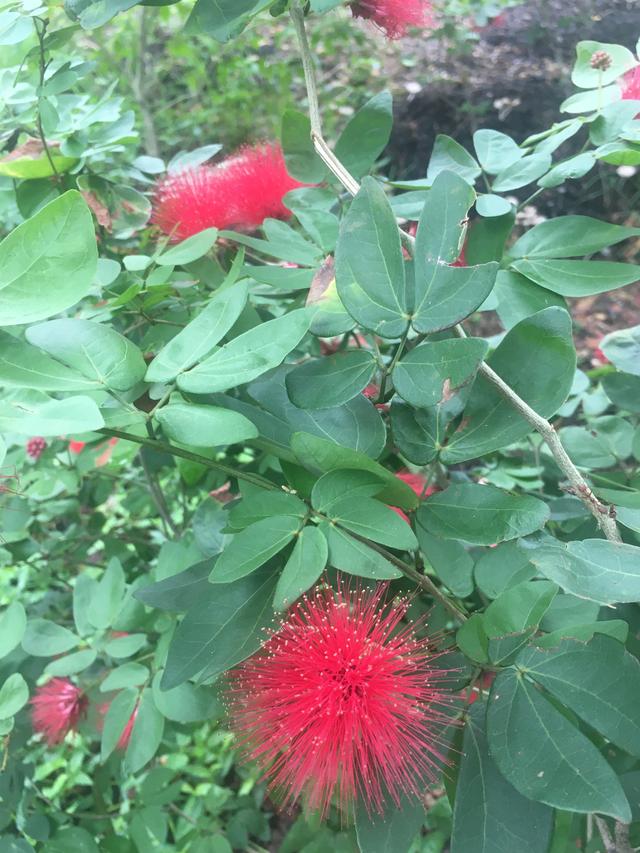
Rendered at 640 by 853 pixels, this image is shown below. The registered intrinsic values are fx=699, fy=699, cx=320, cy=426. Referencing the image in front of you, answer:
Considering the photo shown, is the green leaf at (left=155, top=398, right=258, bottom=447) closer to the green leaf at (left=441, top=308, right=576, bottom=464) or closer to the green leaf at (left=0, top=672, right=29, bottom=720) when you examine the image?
the green leaf at (left=441, top=308, right=576, bottom=464)

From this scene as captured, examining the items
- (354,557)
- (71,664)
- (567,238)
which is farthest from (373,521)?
(71,664)

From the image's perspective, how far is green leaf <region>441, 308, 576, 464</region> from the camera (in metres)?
0.50

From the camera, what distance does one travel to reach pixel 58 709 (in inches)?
36.1

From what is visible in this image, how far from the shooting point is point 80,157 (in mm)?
801

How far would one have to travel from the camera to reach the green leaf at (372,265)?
47 centimetres

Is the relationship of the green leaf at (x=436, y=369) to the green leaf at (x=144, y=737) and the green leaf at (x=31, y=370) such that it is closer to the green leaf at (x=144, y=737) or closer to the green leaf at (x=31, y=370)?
the green leaf at (x=31, y=370)

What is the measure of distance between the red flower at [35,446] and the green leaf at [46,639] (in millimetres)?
420

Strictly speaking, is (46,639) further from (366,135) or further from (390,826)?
(366,135)

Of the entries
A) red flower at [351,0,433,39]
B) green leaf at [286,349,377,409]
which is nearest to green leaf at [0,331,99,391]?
green leaf at [286,349,377,409]

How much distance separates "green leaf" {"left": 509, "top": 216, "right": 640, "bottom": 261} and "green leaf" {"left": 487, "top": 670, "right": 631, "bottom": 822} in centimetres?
38

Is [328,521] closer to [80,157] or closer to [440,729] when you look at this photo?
[440,729]

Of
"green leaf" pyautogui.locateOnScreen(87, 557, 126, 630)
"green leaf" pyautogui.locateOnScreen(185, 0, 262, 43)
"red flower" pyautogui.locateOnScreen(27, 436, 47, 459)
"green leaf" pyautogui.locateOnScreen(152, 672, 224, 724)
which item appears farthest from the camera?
"red flower" pyautogui.locateOnScreen(27, 436, 47, 459)

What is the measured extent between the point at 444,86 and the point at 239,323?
9.14 feet

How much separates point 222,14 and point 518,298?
0.35 m
